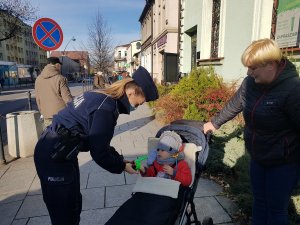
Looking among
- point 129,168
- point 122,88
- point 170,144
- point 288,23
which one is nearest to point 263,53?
point 122,88

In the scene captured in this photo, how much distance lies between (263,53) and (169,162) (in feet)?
4.64

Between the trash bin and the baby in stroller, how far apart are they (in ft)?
12.7

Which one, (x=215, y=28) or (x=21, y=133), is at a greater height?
(x=215, y=28)

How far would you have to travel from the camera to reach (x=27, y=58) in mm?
73125

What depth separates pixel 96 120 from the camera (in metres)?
1.92

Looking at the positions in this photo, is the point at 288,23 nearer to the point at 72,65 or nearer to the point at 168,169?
the point at 168,169

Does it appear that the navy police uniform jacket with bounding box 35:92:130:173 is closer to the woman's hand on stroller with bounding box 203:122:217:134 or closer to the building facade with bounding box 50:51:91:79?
the woman's hand on stroller with bounding box 203:122:217:134

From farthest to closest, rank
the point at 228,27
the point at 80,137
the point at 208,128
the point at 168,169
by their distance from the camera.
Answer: the point at 228,27, the point at 208,128, the point at 168,169, the point at 80,137

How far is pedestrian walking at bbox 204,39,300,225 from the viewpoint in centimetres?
199

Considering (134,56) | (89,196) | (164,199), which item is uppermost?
(134,56)

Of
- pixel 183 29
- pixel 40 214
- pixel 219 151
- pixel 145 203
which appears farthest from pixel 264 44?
pixel 183 29

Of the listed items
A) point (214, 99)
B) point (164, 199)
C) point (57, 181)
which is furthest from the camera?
point (214, 99)

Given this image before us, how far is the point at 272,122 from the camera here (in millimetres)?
2082

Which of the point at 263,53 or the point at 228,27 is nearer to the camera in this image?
the point at 263,53
